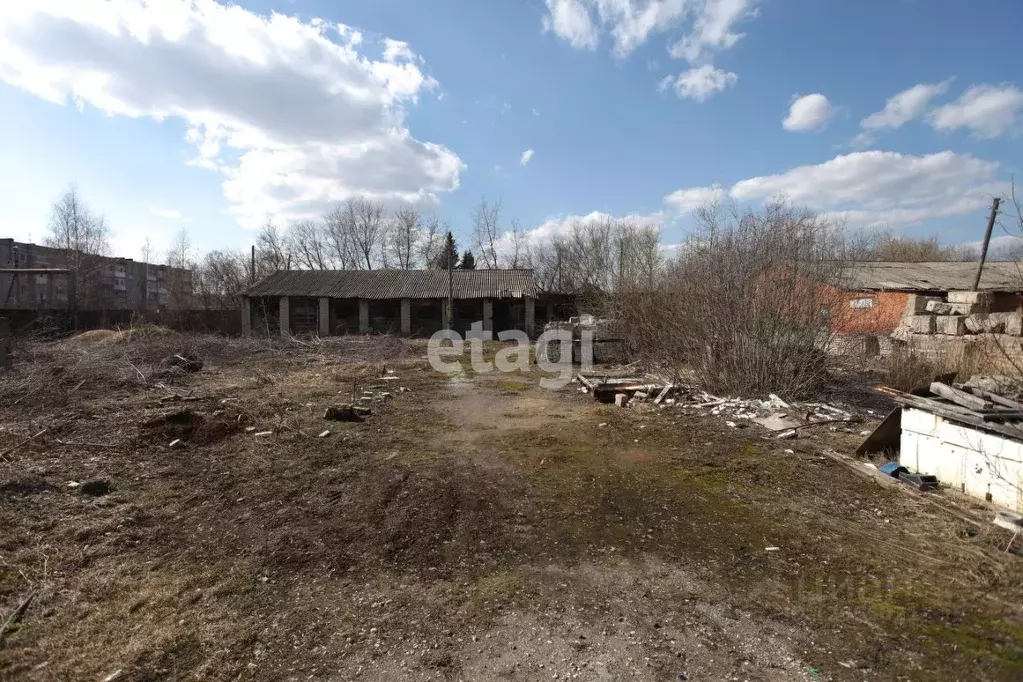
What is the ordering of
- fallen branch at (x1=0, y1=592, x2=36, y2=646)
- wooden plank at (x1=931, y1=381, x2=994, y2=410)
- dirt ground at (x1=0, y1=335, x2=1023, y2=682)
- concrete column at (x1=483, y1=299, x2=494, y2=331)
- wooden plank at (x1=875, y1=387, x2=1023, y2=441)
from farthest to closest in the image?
concrete column at (x1=483, y1=299, x2=494, y2=331), wooden plank at (x1=931, y1=381, x2=994, y2=410), wooden plank at (x1=875, y1=387, x2=1023, y2=441), fallen branch at (x1=0, y1=592, x2=36, y2=646), dirt ground at (x1=0, y1=335, x2=1023, y2=682)

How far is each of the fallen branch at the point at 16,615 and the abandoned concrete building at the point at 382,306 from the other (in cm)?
2509

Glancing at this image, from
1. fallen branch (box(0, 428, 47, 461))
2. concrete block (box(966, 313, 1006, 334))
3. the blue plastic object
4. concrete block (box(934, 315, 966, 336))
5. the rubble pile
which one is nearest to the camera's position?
the blue plastic object

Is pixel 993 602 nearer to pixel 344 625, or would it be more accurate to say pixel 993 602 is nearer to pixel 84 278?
pixel 344 625

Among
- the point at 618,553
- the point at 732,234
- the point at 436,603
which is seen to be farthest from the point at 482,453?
the point at 732,234

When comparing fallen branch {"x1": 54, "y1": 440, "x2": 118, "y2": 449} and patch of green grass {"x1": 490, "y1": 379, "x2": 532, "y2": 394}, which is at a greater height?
patch of green grass {"x1": 490, "y1": 379, "x2": 532, "y2": 394}

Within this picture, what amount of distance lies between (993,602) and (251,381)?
13043 millimetres

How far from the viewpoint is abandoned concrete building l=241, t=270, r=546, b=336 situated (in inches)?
1130

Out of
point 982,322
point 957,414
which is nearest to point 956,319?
point 982,322

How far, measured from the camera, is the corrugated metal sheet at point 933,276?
19.9 m

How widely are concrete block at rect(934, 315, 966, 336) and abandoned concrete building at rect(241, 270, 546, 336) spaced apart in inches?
718

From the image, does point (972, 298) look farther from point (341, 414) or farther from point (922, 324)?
point (341, 414)

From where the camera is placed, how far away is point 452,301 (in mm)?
28609

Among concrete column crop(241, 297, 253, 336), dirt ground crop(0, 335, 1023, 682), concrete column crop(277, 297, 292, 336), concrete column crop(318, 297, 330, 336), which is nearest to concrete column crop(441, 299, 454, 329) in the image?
concrete column crop(318, 297, 330, 336)

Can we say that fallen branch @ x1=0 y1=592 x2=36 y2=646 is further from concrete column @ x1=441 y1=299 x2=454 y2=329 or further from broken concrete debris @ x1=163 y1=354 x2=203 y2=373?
concrete column @ x1=441 y1=299 x2=454 y2=329
